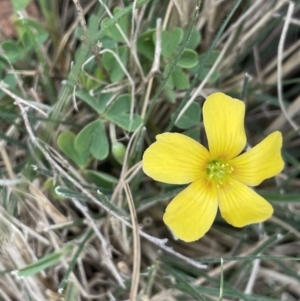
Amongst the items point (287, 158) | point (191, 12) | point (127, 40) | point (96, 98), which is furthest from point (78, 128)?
point (287, 158)

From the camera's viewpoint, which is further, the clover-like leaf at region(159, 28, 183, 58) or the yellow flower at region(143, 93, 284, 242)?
the clover-like leaf at region(159, 28, 183, 58)

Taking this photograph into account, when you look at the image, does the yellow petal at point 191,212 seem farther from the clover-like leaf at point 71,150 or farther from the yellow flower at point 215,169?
the clover-like leaf at point 71,150

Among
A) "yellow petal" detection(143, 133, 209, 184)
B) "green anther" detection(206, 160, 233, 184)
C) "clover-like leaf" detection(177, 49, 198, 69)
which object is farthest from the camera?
"clover-like leaf" detection(177, 49, 198, 69)

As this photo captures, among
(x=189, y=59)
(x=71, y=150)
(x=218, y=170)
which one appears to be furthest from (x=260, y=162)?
(x=71, y=150)

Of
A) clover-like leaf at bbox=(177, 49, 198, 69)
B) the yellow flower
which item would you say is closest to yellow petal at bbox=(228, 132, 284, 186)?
the yellow flower

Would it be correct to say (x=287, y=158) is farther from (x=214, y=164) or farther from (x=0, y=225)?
(x=0, y=225)

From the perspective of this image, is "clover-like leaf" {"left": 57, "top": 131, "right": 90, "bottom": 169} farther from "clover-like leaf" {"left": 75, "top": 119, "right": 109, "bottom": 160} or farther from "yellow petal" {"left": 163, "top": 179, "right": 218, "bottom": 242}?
"yellow petal" {"left": 163, "top": 179, "right": 218, "bottom": 242}

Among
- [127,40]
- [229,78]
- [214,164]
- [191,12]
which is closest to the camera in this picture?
[214,164]

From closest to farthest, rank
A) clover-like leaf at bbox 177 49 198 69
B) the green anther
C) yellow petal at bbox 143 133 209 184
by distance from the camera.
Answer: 1. yellow petal at bbox 143 133 209 184
2. the green anther
3. clover-like leaf at bbox 177 49 198 69
